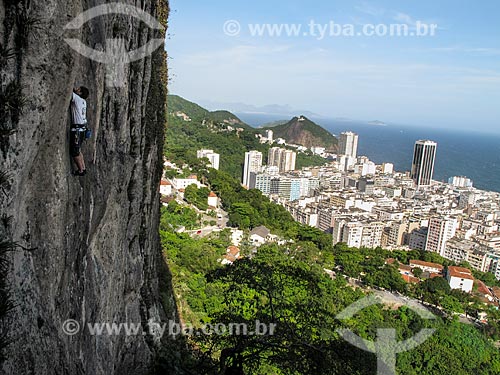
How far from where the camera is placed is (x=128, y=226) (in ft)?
15.1

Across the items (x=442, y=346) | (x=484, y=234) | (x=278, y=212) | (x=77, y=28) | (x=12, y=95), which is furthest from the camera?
(x=484, y=234)

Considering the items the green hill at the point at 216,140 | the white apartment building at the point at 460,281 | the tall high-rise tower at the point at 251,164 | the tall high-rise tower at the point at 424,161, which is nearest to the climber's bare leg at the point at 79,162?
the white apartment building at the point at 460,281

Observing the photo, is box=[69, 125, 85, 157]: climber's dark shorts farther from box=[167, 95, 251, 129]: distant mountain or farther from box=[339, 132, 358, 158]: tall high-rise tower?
box=[339, 132, 358, 158]: tall high-rise tower

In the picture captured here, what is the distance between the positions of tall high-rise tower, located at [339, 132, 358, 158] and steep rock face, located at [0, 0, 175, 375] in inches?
2435

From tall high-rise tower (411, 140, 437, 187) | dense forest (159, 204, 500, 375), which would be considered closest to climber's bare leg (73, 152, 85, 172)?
dense forest (159, 204, 500, 375)

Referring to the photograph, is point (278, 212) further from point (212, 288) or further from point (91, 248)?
point (91, 248)

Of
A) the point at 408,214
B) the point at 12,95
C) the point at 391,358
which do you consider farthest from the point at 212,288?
the point at 408,214

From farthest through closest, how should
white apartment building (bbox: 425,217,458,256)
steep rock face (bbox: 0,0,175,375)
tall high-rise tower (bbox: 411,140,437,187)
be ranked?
tall high-rise tower (bbox: 411,140,437,187)
white apartment building (bbox: 425,217,458,256)
steep rock face (bbox: 0,0,175,375)

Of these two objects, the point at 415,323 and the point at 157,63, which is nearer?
the point at 157,63

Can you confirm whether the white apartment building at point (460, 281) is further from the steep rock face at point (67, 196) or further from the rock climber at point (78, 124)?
the rock climber at point (78, 124)

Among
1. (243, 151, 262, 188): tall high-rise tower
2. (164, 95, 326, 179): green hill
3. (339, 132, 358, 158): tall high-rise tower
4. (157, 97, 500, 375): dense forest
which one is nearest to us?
(157, 97, 500, 375): dense forest

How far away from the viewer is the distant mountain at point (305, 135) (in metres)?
71.0

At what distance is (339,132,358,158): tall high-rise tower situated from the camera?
64294 mm

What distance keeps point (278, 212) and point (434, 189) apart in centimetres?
2623
